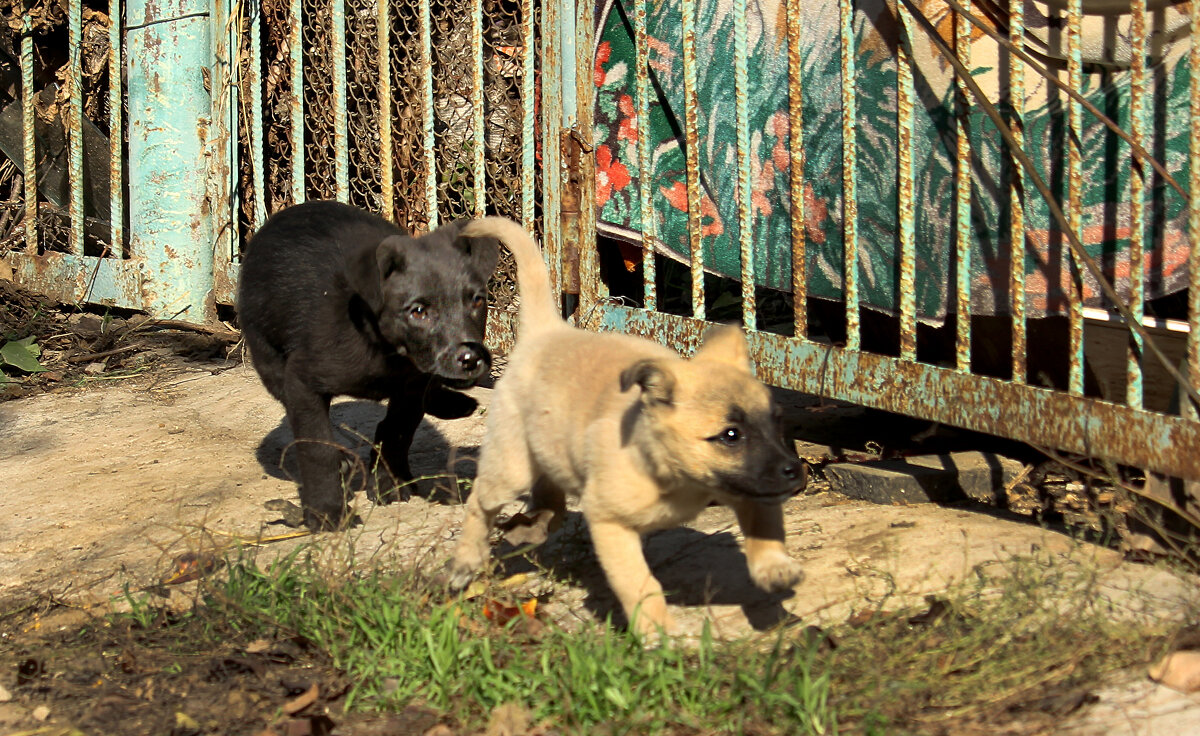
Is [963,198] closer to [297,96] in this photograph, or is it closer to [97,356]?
[297,96]

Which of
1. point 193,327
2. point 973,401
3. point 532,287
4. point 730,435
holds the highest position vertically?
point 532,287

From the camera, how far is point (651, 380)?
3.16 m

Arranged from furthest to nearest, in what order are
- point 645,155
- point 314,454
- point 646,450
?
point 645,155, point 314,454, point 646,450

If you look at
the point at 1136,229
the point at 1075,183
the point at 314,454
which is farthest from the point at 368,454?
the point at 1136,229

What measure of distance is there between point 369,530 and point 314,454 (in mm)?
437

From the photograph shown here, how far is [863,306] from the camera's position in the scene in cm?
477

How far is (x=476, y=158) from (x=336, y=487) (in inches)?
88.5

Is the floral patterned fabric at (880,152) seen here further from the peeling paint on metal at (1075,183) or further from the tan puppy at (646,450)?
the tan puppy at (646,450)

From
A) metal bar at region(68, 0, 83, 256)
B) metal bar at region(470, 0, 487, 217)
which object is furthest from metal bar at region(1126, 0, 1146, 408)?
metal bar at region(68, 0, 83, 256)

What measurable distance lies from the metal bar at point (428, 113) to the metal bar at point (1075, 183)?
3.64 metres

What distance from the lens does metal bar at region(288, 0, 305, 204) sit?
23.2 feet

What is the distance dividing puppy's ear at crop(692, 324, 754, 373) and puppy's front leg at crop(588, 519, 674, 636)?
0.56 m

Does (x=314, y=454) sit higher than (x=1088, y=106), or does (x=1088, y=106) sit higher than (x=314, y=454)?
(x=1088, y=106)

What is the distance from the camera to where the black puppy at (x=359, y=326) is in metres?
4.75
